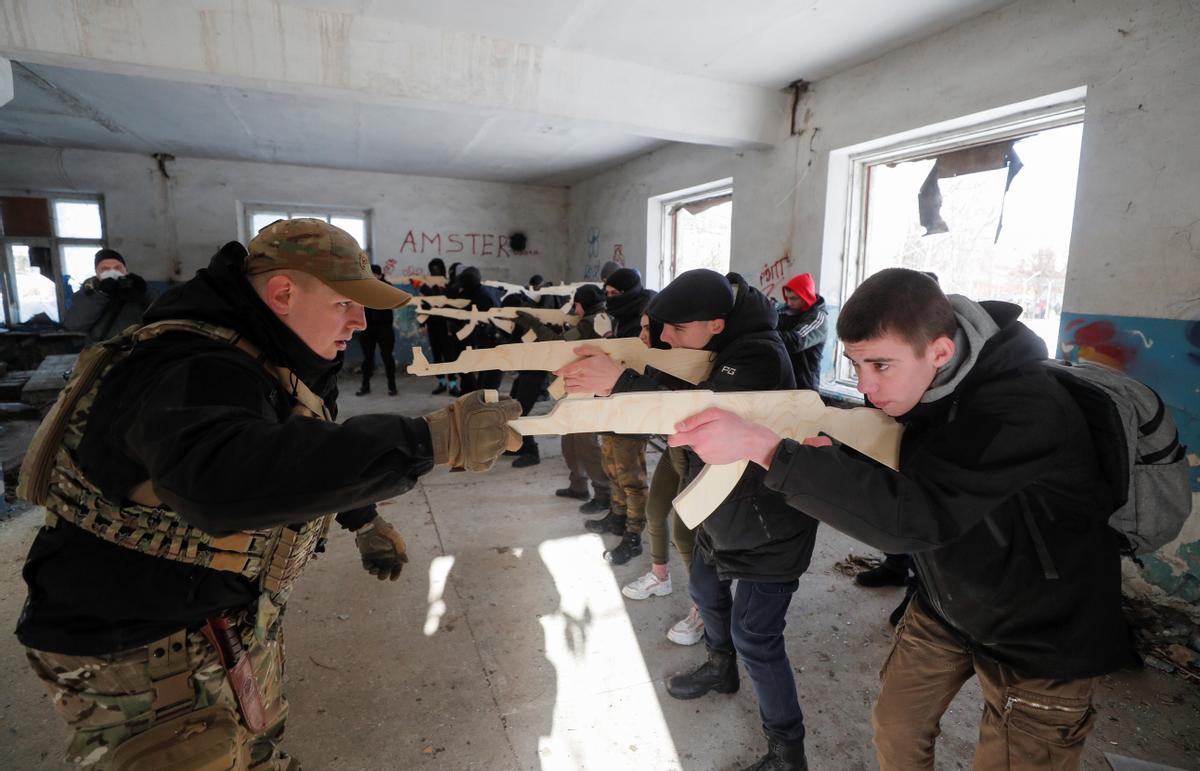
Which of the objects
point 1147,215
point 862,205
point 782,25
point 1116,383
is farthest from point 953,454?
point 862,205

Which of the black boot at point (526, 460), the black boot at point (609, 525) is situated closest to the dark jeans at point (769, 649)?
the black boot at point (609, 525)

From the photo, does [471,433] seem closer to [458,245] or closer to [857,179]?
[857,179]

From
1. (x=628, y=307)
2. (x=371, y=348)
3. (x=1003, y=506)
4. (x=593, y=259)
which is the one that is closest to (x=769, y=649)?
(x=1003, y=506)

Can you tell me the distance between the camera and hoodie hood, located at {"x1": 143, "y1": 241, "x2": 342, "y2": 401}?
1.19 meters

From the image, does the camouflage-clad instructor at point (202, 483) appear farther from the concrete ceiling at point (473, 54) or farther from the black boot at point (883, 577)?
the concrete ceiling at point (473, 54)

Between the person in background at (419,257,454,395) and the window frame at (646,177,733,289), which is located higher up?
the window frame at (646,177,733,289)

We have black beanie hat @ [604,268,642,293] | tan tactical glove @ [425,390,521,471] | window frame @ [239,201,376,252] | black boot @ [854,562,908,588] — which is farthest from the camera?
window frame @ [239,201,376,252]

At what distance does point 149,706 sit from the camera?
4.05ft

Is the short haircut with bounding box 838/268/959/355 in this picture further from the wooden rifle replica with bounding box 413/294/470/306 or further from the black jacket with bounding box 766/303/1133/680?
the wooden rifle replica with bounding box 413/294/470/306

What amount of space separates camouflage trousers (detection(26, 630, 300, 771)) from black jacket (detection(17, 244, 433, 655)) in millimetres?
60

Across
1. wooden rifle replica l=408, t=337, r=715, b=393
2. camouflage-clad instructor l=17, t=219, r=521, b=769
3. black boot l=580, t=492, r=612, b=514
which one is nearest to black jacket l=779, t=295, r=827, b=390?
black boot l=580, t=492, r=612, b=514

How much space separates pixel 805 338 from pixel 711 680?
254 centimetres

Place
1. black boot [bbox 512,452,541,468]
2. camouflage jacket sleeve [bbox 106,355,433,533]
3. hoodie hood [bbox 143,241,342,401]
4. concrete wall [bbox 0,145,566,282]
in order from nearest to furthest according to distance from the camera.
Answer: camouflage jacket sleeve [bbox 106,355,433,533] < hoodie hood [bbox 143,241,342,401] < black boot [bbox 512,452,541,468] < concrete wall [bbox 0,145,566,282]

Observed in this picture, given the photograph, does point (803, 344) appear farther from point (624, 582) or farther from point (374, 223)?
point (374, 223)
